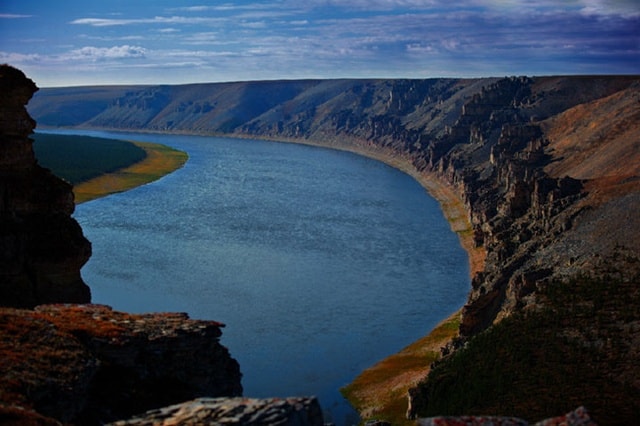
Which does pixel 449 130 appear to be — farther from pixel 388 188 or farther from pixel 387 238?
pixel 387 238

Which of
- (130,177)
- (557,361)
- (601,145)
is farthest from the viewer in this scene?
(130,177)

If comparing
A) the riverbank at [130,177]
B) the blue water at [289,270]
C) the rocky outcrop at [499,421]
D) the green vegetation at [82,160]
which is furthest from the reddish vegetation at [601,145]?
the green vegetation at [82,160]

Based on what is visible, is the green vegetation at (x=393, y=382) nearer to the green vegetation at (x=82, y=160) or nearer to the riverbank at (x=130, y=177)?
the riverbank at (x=130, y=177)

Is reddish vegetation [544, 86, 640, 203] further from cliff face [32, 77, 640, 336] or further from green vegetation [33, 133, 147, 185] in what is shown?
green vegetation [33, 133, 147, 185]

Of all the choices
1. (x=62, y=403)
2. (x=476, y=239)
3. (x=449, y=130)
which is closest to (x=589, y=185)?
(x=476, y=239)

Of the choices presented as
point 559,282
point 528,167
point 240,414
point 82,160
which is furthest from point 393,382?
point 82,160

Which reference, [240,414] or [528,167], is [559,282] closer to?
[240,414]
